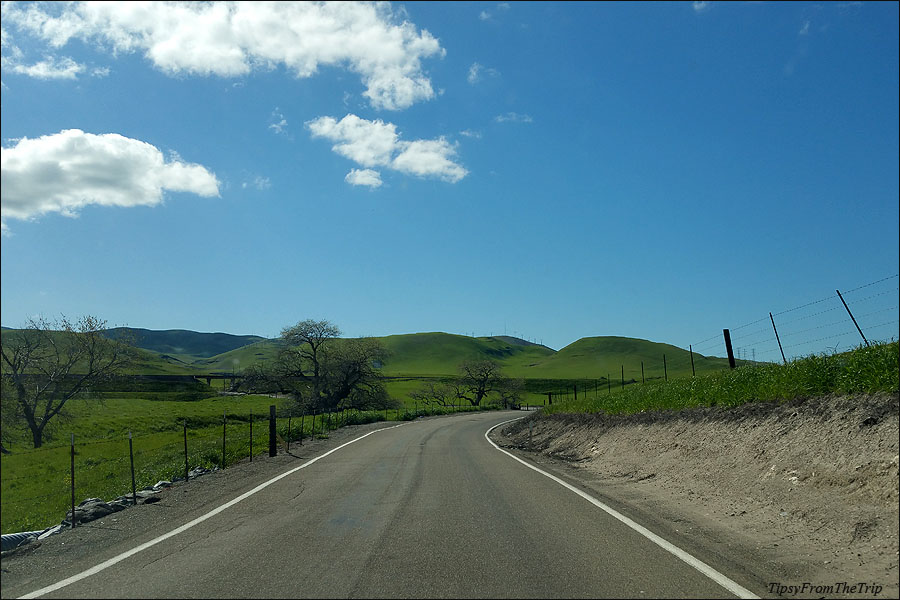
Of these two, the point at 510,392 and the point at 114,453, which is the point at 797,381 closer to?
the point at 114,453

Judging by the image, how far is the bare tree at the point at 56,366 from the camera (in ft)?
129

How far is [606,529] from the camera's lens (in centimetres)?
801

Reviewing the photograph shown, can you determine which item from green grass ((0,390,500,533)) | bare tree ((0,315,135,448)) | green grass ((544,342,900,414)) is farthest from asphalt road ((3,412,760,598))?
bare tree ((0,315,135,448))

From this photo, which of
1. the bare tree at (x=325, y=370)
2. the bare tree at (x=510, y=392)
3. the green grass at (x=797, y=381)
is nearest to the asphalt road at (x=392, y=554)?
the green grass at (x=797, y=381)

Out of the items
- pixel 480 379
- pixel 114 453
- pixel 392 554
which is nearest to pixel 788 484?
pixel 392 554

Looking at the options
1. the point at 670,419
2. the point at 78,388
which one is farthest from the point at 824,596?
the point at 78,388

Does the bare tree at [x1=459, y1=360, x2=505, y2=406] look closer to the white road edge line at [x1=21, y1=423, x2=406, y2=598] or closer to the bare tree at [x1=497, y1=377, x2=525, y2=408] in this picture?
the bare tree at [x1=497, y1=377, x2=525, y2=408]

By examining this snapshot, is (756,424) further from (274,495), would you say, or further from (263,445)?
(263,445)

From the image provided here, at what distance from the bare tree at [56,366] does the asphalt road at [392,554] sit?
36.1m

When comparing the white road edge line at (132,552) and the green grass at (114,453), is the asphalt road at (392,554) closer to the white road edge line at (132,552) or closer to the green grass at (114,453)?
the white road edge line at (132,552)

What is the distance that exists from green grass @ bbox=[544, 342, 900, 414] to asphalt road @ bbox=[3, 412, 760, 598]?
15.4 ft

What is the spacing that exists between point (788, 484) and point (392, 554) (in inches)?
237

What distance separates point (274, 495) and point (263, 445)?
50.4 ft

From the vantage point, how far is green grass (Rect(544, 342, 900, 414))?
984 cm
